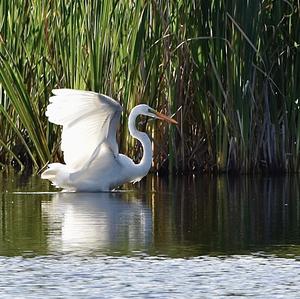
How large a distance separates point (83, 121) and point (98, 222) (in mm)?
2646

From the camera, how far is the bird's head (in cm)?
1262

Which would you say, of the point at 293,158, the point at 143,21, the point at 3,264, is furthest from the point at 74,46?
the point at 3,264

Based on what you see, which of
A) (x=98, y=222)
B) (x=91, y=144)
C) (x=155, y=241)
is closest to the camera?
(x=155, y=241)

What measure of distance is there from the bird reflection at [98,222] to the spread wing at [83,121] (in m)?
0.46

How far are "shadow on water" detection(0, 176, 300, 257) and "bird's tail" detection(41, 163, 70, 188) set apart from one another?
0.12 meters

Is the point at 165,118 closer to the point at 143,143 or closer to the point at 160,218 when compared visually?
the point at 143,143

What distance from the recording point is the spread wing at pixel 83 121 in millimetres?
12234

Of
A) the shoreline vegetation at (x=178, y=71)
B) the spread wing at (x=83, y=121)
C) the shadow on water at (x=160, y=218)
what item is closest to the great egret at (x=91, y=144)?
the spread wing at (x=83, y=121)

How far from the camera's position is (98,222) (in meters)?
9.98

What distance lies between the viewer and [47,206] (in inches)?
439

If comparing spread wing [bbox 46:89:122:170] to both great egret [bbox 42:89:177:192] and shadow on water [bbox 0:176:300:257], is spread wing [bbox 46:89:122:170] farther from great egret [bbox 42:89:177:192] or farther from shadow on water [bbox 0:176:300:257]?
shadow on water [bbox 0:176:300:257]

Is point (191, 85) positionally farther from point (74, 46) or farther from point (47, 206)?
point (47, 206)

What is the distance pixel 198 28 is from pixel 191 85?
60 centimetres

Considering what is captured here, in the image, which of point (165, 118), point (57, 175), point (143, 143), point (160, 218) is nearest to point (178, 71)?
point (165, 118)
